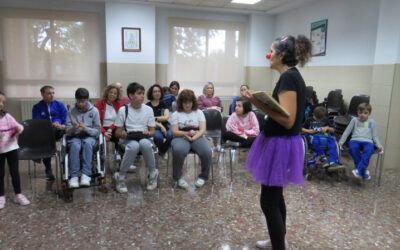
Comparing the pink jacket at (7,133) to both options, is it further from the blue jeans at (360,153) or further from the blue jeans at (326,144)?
the blue jeans at (360,153)

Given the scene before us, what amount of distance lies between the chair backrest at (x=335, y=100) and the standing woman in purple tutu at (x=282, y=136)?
12.5 feet

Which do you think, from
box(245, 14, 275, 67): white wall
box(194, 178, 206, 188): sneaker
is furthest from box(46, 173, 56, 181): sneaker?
box(245, 14, 275, 67): white wall

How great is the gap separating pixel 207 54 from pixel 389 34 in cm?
395

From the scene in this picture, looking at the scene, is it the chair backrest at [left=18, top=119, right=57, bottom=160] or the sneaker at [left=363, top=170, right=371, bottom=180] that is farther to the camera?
the sneaker at [left=363, top=170, right=371, bottom=180]

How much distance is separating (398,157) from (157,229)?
11.8ft

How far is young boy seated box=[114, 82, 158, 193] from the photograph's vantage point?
317 cm

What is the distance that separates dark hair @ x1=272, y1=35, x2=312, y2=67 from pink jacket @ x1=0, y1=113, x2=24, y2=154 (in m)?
2.42

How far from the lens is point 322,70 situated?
582cm

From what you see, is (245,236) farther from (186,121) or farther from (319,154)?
(319,154)

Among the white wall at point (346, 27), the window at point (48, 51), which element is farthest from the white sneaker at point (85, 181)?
the white wall at point (346, 27)

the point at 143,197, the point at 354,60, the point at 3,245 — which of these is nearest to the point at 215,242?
the point at 143,197

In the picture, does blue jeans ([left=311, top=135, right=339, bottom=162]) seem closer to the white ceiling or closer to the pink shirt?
the pink shirt

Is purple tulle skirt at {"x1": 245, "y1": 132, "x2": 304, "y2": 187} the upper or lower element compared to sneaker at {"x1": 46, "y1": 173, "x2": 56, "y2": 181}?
upper

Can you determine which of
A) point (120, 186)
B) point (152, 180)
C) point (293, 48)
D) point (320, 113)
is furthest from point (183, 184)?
point (293, 48)
